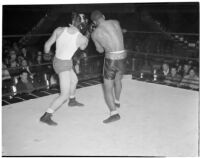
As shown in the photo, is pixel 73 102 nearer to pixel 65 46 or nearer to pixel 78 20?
pixel 65 46

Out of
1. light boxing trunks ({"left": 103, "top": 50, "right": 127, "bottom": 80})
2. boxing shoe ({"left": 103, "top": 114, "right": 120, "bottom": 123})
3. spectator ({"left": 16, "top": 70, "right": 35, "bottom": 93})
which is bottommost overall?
boxing shoe ({"left": 103, "top": 114, "right": 120, "bottom": 123})

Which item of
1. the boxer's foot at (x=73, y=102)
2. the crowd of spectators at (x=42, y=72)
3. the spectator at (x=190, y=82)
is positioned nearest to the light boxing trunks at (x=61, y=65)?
the boxer's foot at (x=73, y=102)

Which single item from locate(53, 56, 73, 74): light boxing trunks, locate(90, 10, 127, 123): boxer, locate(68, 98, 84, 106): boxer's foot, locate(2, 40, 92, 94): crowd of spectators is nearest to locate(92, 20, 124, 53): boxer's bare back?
locate(90, 10, 127, 123): boxer

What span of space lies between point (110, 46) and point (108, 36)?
10cm

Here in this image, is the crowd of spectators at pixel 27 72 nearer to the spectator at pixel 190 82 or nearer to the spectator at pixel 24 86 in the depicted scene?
the spectator at pixel 24 86

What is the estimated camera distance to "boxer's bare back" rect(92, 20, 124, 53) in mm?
2609

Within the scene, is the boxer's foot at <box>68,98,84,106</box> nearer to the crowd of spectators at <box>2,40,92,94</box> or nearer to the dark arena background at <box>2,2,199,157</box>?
the dark arena background at <box>2,2,199,157</box>

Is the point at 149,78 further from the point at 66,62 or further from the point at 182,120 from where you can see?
the point at 66,62

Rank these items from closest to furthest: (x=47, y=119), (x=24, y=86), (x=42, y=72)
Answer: (x=47, y=119), (x=24, y=86), (x=42, y=72)

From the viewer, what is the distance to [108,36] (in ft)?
8.60

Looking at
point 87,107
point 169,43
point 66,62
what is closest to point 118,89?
point 87,107

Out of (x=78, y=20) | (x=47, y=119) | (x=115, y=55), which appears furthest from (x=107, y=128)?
(x=78, y=20)

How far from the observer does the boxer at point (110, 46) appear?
2.62m

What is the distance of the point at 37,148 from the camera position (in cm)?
225
